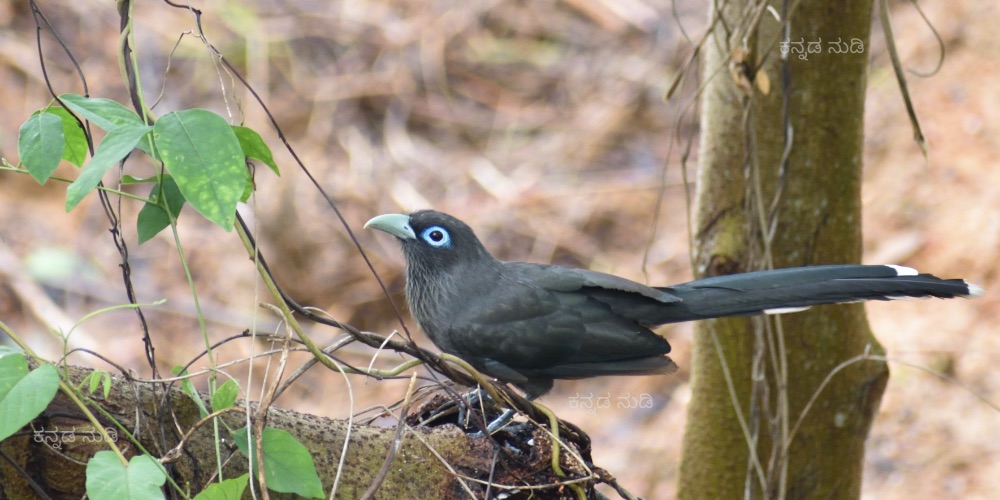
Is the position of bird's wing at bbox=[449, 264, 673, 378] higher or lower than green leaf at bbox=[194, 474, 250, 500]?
higher

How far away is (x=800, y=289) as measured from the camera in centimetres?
296

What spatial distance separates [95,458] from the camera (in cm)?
170

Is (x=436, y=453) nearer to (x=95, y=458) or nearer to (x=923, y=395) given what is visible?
(x=95, y=458)

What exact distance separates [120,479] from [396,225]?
1.90 metres

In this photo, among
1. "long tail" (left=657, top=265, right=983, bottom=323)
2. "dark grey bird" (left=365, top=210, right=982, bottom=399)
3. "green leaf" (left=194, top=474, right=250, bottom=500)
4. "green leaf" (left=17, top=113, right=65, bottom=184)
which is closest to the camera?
"green leaf" (left=194, top=474, right=250, bottom=500)

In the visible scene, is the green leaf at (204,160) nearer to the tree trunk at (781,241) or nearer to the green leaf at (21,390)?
the green leaf at (21,390)

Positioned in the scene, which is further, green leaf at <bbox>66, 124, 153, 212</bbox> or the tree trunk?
the tree trunk

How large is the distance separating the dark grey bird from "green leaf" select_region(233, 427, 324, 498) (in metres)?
1.34

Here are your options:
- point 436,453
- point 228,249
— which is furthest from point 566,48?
point 436,453

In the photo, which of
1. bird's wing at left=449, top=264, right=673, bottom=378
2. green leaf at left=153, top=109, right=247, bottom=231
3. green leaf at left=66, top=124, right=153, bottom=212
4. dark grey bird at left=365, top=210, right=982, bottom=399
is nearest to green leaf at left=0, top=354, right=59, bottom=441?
green leaf at left=66, top=124, right=153, bottom=212

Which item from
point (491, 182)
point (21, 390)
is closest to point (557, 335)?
point (21, 390)

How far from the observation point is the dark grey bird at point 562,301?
9.74 ft

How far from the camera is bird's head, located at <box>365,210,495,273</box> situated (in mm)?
3518

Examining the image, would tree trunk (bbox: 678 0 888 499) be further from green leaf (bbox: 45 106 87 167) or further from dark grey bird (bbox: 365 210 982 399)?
green leaf (bbox: 45 106 87 167)
